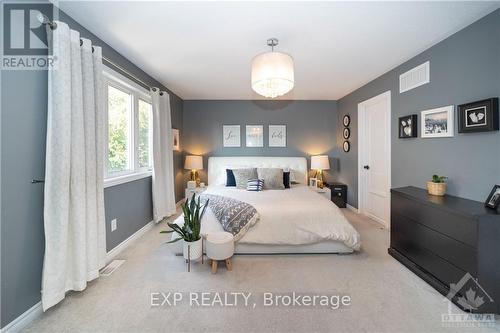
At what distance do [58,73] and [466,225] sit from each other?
11.1ft

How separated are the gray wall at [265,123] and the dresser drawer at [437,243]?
2.74 metres

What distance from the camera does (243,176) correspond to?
13.2 ft

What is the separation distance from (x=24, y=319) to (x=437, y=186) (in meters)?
3.74

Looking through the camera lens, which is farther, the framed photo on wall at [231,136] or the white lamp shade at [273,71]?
the framed photo on wall at [231,136]

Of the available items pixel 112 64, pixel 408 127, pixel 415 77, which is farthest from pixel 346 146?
pixel 112 64

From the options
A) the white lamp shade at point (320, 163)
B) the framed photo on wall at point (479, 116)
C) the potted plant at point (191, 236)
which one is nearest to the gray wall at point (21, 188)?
the potted plant at point (191, 236)

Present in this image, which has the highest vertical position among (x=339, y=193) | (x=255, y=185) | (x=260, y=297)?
(x=255, y=185)

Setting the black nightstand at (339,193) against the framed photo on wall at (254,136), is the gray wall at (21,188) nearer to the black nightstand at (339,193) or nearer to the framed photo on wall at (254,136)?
the framed photo on wall at (254,136)

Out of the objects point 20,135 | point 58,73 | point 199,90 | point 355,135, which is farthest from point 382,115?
point 20,135

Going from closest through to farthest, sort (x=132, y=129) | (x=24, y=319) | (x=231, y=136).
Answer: (x=24, y=319) → (x=132, y=129) → (x=231, y=136)

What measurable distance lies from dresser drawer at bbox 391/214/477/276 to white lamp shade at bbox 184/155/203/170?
11.8 feet

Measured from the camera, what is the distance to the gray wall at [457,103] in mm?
1981

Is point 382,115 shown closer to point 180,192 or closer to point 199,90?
point 199,90

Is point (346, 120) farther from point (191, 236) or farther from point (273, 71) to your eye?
point (191, 236)
